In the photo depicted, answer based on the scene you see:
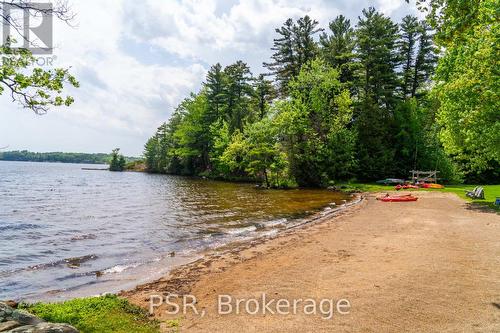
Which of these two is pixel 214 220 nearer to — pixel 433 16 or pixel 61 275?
pixel 61 275

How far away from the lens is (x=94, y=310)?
691 centimetres

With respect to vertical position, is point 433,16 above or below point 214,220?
above

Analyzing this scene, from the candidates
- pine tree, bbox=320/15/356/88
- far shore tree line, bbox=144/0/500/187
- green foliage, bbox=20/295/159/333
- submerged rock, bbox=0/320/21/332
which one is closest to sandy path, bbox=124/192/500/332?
green foliage, bbox=20/295/159/333

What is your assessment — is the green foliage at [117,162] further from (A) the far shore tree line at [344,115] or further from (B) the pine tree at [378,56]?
(B) the pine tree at [378,56]

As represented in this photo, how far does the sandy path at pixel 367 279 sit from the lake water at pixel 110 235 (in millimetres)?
2105

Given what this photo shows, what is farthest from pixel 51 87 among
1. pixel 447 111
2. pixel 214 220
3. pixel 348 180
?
pixel 348 180

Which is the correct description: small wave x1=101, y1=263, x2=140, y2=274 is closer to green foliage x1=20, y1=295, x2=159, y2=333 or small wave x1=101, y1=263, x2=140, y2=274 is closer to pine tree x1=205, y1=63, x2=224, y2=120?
green foliage x1=20, y1=295, x2=159, y2=333

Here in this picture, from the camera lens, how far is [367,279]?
912 centimetres

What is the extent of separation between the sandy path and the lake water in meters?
2.11

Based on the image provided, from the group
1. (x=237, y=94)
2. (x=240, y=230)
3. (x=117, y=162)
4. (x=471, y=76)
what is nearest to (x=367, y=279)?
(x=240, y=230)

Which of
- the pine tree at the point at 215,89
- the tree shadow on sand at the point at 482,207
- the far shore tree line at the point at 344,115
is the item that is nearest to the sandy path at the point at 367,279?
the tree shadow on sand at the point at 482,207

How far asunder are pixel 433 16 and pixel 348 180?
39.4 metres

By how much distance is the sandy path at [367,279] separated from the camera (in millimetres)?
6699

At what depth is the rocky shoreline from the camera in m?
4.94
